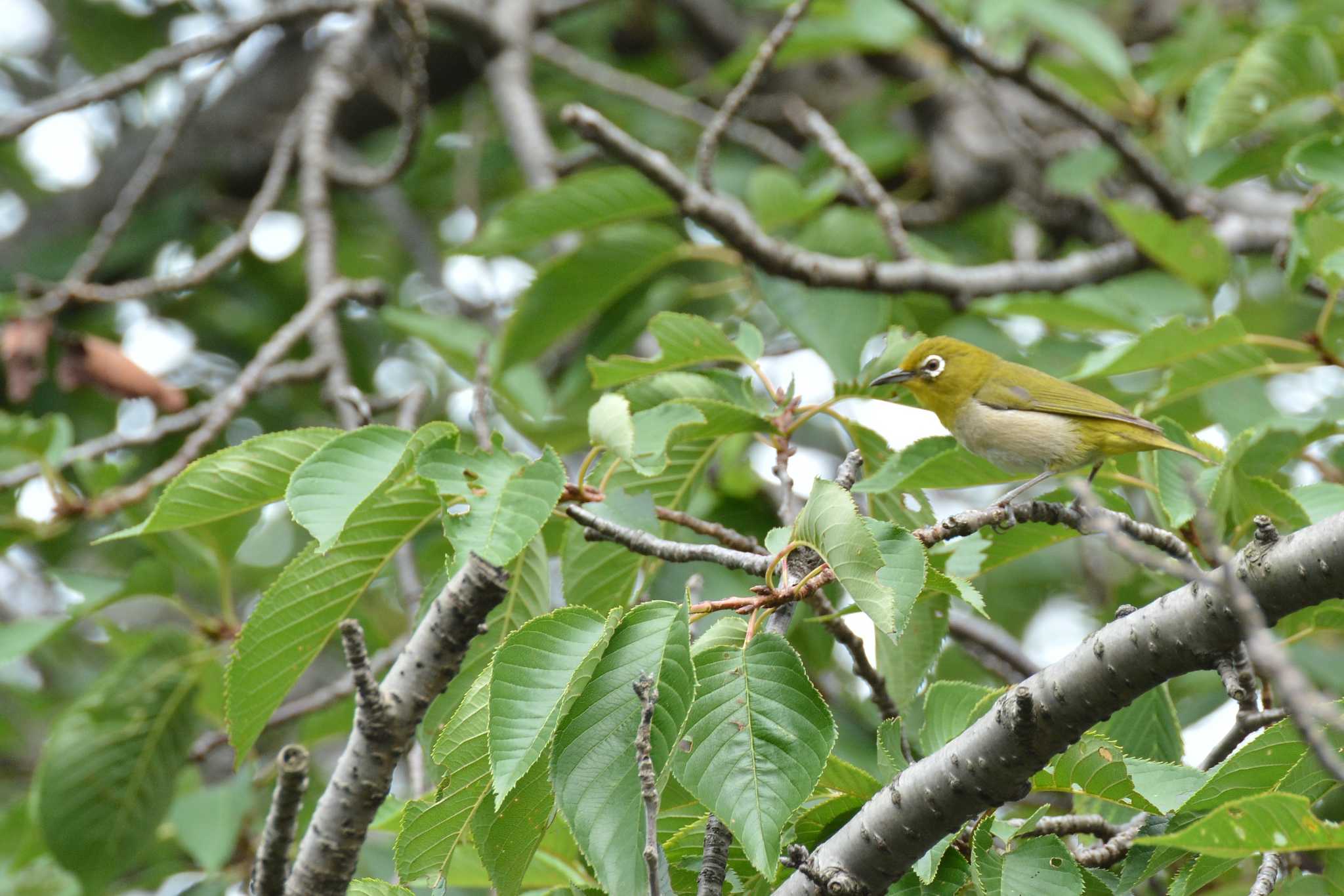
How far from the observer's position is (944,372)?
3.69 meters

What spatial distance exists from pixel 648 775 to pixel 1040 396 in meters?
2.21

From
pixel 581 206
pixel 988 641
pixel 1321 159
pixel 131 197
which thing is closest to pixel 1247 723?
pixel 988 641

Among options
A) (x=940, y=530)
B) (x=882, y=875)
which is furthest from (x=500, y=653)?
(x=940, y=530)

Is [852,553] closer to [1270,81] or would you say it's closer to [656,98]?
[1270,81]

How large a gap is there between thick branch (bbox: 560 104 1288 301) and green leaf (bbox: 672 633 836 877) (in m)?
2.42

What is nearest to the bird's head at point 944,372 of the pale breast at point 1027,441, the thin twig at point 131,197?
the pale breast at point 1027,441

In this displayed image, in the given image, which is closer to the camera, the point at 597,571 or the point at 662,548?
the point at 662,548

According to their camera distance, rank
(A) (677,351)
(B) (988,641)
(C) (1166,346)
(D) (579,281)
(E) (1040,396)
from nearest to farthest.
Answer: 1. (A) (677,351)
2. (C) (1166,346)
3. (E) (1040,396)
4. (B) (988,641)
5. (D) (579,281)

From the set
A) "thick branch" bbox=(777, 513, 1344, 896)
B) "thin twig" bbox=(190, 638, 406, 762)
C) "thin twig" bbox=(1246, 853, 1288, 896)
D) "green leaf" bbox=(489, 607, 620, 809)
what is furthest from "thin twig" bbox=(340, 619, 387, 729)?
"thin twig" bbox=(190, 638, 406, 762)

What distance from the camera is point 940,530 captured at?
2406 mm

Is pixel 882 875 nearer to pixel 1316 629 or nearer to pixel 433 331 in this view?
pixel 1316 629

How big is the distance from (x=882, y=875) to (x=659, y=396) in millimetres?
1370

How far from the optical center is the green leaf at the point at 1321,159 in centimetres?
359

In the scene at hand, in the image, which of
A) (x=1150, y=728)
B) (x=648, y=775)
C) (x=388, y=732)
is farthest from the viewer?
(x=1150, y=728)
